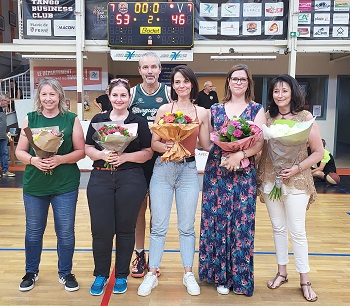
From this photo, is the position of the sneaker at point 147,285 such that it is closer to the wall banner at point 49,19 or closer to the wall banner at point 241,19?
the wall banner at point 241,19

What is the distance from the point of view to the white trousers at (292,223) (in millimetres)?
2570

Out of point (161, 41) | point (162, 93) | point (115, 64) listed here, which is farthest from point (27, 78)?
point (162, 93)

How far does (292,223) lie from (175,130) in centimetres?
103

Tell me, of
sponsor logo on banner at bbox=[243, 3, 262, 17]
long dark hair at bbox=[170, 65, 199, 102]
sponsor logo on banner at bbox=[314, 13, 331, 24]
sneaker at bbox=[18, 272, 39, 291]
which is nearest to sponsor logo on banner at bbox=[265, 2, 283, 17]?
sponsor logo on banner at bbox=[243, 3, 262, 17]

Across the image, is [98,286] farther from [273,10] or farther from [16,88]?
[16,88]

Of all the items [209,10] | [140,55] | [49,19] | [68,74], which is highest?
[209,10]

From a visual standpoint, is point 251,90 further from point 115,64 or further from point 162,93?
point 115,64

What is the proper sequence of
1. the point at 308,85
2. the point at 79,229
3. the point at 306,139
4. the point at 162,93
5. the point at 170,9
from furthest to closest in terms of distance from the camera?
the point at 308,85
the point at 170,9
the point at 79,229
the point at 162,93
the point at 306,139

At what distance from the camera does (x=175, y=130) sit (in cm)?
233

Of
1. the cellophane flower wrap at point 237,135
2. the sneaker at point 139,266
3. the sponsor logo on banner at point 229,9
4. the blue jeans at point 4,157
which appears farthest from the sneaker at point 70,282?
the sponsor logo on banner at point 229,9

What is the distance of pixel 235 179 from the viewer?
2.52 meters

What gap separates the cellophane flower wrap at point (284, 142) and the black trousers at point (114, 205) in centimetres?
87

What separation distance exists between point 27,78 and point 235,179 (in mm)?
9096

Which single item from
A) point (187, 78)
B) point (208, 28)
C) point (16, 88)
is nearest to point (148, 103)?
point (187, 78)
